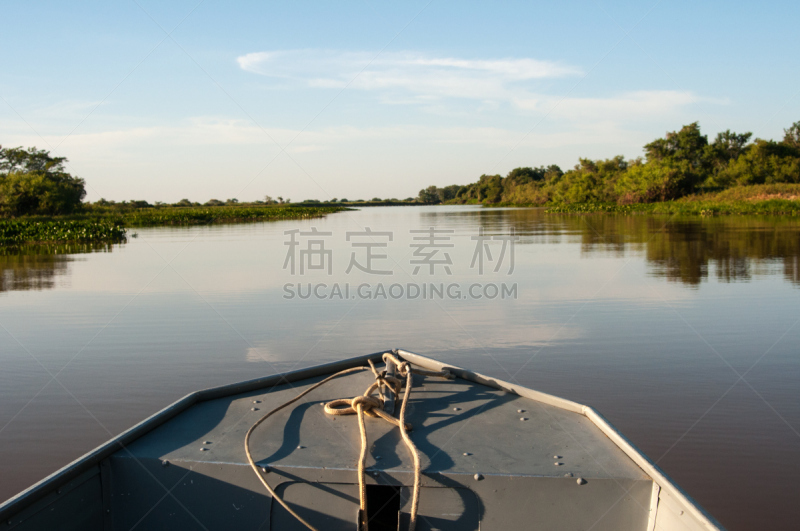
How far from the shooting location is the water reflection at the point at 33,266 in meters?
10.9

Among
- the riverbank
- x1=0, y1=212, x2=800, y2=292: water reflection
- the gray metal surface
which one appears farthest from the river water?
the riverbank

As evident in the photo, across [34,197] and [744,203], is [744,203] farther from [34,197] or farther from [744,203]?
[34,197]

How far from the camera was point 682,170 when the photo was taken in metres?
49.3

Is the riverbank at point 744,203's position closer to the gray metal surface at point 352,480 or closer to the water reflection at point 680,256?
the water reflection at point 680,256

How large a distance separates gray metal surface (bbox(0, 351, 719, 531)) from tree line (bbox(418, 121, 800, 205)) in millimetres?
51338

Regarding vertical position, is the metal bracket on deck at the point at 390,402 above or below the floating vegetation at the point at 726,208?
below

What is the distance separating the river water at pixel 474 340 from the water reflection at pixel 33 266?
12 centimetres

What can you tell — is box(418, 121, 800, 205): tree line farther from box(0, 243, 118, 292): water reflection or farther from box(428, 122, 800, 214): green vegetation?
box(0, 243, 118, 292): water reflection

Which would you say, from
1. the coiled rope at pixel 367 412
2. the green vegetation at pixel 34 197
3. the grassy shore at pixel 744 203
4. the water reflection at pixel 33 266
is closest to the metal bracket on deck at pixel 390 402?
the coiled rope at pixel 367 412

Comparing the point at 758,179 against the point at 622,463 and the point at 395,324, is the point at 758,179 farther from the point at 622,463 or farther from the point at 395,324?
the point at 622,463

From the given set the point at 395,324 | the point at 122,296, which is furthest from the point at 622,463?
the point at 122,296

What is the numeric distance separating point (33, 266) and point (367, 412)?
565 inches

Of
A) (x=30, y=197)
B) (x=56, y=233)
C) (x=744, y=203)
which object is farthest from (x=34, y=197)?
(x=744, y=203)

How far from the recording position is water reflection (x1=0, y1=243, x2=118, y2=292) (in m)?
10.9
